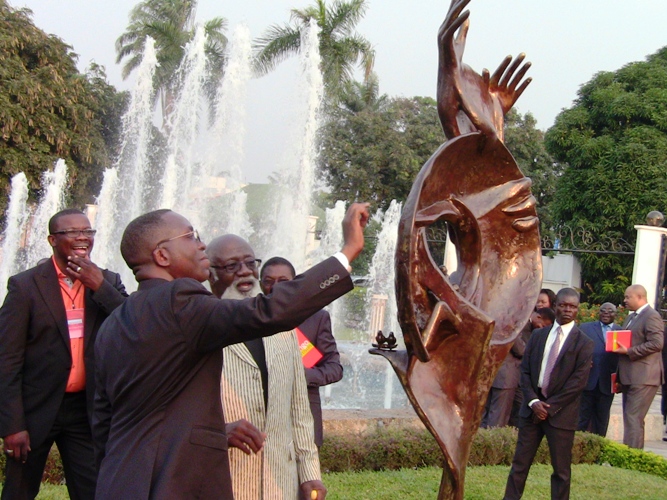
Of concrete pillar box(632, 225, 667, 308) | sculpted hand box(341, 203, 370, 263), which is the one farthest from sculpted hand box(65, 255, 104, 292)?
concrete pillar box(632, 225, 667, 308)

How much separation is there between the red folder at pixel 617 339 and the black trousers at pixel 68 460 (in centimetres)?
532

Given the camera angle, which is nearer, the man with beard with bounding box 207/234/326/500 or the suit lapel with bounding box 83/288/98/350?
the man with beard with bounding box 207/234/326/500

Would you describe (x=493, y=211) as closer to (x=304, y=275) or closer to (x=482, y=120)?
(x=482, y=120)

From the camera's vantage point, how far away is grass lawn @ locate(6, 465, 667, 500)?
553 centimetres

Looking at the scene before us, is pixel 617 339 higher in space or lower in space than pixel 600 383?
higher

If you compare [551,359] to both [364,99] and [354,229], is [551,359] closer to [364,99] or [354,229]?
[354,229]

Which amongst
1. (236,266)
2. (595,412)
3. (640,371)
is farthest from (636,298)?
(236,266)

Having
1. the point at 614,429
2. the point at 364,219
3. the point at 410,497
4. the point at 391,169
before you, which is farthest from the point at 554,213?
the point at 364,219

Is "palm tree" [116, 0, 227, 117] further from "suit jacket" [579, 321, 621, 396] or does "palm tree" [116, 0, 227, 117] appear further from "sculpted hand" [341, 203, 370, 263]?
"sculpted hand" [341, 203, 370, 263]

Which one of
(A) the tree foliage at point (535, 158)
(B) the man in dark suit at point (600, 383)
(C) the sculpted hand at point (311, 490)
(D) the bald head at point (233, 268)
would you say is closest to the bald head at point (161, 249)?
(D) the bald head at point (233, 268)

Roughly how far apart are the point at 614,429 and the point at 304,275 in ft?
24.3

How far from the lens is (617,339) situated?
7512 mm

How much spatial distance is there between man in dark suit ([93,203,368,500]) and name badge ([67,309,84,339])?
1493 millimetres

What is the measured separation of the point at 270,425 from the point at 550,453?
3183 millimetres
